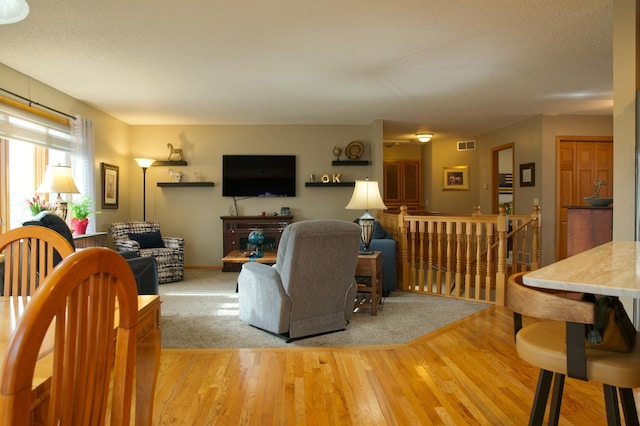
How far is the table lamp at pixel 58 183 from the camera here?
448cm

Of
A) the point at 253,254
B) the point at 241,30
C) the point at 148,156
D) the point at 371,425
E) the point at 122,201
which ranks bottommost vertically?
the point at 371,425

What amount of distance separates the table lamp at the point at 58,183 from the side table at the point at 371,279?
3208 mm

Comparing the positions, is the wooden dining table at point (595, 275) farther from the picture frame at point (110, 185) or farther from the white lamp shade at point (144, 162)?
the white lamp shade at point (144, 162)

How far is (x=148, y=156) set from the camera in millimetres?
7359

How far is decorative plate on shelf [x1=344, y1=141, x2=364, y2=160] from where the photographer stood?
7328 millimetres

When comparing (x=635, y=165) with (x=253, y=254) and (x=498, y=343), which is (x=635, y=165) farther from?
(x=253, y=254)

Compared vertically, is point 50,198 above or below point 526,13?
below

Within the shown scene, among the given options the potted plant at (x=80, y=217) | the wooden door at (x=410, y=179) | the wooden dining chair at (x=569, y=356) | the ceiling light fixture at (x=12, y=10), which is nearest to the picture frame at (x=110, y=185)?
the potted plant at (x=80, y=217)

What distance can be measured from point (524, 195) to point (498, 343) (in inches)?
188

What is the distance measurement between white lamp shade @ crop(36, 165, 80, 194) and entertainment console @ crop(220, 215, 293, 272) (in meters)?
2.71

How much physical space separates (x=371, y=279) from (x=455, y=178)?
20.1 ft

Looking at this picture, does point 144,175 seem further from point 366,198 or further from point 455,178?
point 455,178

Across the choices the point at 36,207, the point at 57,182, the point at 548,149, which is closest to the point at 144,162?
the point at 57,182

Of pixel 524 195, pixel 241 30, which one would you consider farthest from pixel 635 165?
pixel 524 195
